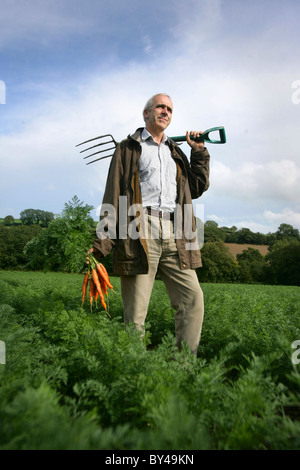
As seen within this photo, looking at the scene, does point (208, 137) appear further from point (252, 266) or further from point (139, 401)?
point (252, 266)

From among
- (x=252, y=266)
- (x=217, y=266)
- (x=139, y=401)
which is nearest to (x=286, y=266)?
(x=252, y=266)

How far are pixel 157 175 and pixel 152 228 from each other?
0.53 m

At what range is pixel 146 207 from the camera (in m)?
3.43

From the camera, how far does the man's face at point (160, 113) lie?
11.7 ft

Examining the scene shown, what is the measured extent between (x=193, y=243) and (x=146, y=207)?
0.59m

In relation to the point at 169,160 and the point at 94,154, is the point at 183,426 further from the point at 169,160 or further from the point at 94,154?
the point at 94,154

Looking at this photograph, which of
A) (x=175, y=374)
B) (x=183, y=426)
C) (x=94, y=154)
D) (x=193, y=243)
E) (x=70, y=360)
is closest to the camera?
(x=183, y=426)

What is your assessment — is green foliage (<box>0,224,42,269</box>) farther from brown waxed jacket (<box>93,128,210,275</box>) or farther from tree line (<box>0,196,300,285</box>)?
brown waxed jacket (<box>93,128,210,275</box>)

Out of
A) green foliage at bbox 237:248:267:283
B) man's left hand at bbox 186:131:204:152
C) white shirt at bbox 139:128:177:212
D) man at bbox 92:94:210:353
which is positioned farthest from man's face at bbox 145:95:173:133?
green foliage at bbox 237:248:267:283

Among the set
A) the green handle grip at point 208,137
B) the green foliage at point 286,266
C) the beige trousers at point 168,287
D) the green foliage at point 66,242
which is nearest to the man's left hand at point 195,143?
the green handle grip at point 208,137

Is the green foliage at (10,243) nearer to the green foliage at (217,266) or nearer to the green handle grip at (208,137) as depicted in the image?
the green handle grip at (208,137)

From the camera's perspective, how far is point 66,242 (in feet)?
11.6

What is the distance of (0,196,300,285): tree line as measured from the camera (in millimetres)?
3596
